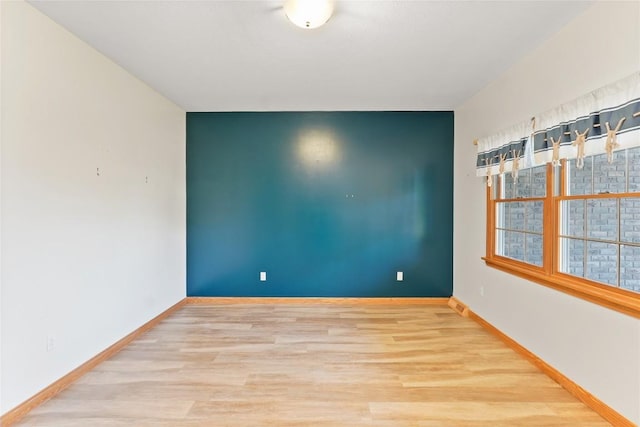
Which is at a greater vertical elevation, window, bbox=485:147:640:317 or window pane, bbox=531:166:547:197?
window pane, bbox=531:166:547:197

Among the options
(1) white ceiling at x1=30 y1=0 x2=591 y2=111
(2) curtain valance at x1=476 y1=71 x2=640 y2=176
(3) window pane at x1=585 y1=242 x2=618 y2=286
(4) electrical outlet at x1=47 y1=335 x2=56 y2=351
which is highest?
(1) white ceiling at x1=30 y1=0 x2=591 y2=111

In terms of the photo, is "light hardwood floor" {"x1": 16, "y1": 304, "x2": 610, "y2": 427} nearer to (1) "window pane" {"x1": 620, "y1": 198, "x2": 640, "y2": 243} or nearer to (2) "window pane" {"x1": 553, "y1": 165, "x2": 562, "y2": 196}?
(1) "window pane" {"x1": 620, "y1": 198, "x2": 640, "y2": 243}

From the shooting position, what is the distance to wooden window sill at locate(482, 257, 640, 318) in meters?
1.80

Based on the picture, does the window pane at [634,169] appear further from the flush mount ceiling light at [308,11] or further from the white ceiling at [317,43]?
the flush mount ceiling light at [308,11]

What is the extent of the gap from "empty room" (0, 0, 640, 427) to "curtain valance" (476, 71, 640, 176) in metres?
0.02

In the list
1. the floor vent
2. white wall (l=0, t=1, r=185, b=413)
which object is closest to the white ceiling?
white wall (l=0, t=1, r=185, b=413)

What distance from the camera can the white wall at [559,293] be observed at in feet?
6.00

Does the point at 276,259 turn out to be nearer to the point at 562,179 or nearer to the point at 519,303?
the point at 519,303

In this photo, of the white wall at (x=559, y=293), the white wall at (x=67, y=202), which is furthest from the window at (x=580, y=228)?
the white wall at (x=67, y=202)

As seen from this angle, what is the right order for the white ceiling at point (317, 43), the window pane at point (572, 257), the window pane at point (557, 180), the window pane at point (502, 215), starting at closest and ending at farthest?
1. the white ceiling at point (317, 43)
2. the window pane at point (572, 257)
3. the window pane at point (557, 180)
4. the window pane at point (502, 215)

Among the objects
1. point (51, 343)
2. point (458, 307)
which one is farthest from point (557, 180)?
point (51, 343)

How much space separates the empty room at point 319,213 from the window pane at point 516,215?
0.02 meters

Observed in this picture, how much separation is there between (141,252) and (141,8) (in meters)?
2.25

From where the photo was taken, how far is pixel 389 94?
3.57 meters
